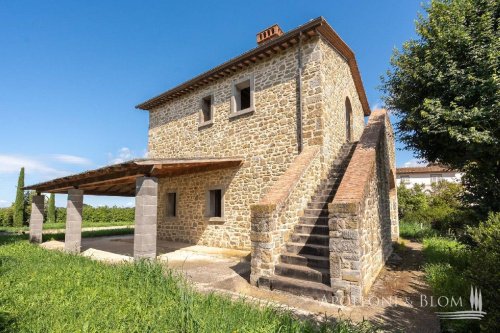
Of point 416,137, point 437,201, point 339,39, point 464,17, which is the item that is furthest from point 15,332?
point 437,201

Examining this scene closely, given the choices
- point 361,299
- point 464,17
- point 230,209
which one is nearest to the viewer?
point 361,299

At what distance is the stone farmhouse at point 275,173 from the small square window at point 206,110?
5 cm

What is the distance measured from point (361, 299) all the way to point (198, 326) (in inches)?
110

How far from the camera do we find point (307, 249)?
233 inches

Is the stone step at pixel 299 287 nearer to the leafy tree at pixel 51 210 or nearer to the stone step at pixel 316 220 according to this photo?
the stone step at pixel 316 220

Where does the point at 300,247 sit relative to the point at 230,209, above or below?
below

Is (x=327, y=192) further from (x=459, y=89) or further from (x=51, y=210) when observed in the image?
(x=51, y=210)

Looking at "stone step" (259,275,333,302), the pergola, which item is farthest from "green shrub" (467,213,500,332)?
the pergola

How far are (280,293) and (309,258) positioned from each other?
918 mm

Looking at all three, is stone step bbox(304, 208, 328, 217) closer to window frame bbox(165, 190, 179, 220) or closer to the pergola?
the pergola

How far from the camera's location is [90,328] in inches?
130

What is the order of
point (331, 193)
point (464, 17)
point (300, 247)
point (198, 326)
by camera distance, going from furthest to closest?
1. point (331, 193)
2. point (300, 247)
3. point (464, 17)
4. point (198, 326)

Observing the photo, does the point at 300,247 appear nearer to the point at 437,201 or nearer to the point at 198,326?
the point at 198,326

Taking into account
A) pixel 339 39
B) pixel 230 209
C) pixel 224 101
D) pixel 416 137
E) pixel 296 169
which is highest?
pixel 339 39
